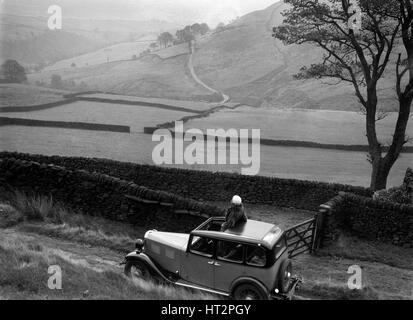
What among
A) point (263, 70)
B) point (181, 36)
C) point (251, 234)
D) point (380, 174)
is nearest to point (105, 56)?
point (181, 36)

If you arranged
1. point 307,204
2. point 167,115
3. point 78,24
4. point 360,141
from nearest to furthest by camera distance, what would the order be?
1. point 307,204
2. point 360,141
3. point 167,115
4. point 78,24

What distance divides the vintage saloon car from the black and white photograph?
0.10 ft

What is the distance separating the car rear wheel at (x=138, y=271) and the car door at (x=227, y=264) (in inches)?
69.6

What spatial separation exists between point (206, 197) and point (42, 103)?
108ft

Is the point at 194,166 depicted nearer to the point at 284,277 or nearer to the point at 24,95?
the point at 284,277

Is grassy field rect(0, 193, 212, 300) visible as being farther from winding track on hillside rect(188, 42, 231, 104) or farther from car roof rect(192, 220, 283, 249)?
winding track on hillside rect(188, 42, 231, 104)

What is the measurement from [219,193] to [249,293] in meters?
11.3

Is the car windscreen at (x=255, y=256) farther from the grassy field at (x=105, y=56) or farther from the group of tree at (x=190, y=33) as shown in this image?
the group of tree at (x=190, y=33)

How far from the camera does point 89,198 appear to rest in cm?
1576

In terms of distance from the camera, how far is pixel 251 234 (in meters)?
9.48

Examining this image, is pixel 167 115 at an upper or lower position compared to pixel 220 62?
lower
